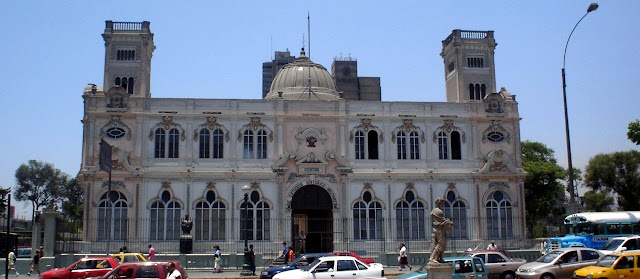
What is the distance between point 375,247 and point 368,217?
207 cm

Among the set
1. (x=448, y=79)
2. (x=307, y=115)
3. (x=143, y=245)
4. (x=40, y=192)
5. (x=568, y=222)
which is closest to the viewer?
(x=568, y=222)

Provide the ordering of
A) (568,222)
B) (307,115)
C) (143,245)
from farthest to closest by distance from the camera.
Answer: (307,115) < (143,245) < (568,222)

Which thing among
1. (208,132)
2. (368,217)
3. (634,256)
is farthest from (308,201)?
(634,256)

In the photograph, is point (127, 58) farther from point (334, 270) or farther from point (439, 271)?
point (439, 271)

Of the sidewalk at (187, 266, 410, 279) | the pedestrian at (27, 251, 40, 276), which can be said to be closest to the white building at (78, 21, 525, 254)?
the pedestrian at (27, 251, 40, 276)

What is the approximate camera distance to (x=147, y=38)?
48.3 m

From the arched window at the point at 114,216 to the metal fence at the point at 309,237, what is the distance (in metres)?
0.06

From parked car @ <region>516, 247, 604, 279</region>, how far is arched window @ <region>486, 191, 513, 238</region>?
2083 centimetres

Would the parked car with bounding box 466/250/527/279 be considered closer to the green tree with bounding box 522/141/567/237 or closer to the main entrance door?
the main entrance door

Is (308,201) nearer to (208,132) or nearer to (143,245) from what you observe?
(208,132)

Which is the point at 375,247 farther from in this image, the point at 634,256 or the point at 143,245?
the point at 634,256

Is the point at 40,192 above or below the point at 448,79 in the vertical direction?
below

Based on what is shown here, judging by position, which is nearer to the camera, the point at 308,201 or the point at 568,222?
the point at 568,222

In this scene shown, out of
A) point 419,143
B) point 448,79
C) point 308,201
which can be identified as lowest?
point 308,201
